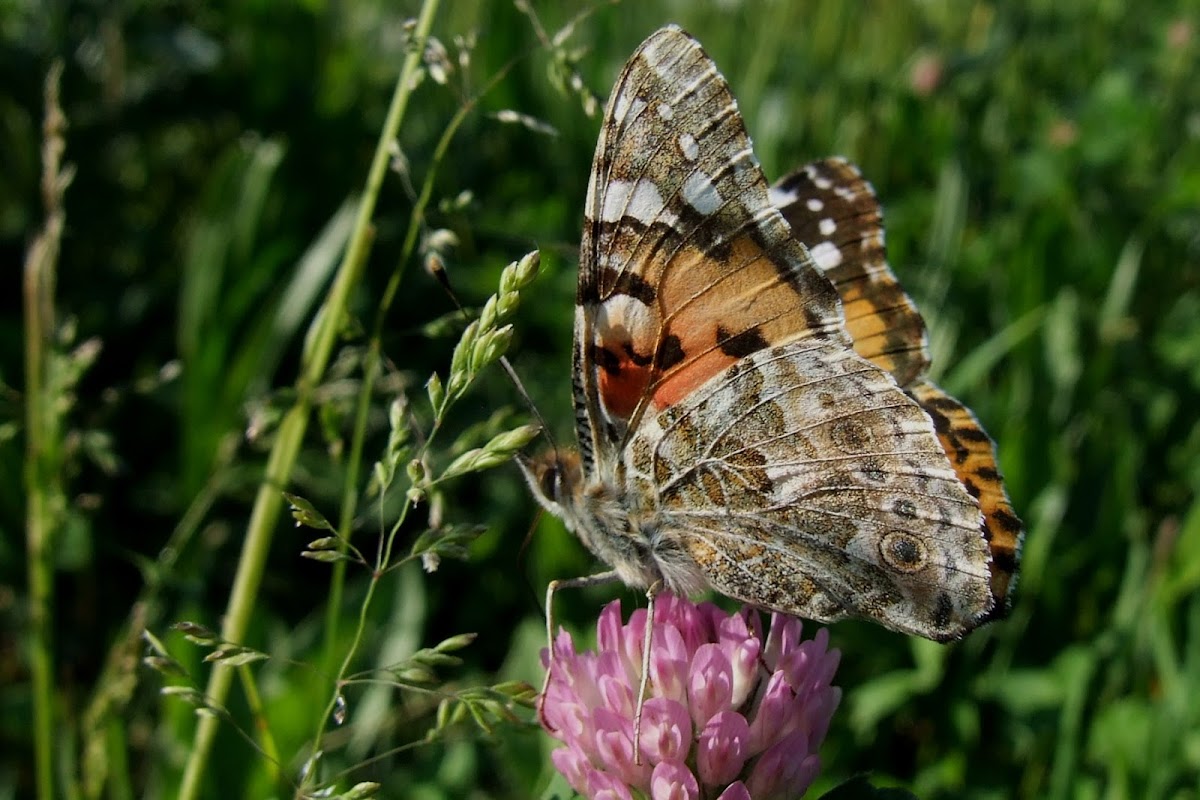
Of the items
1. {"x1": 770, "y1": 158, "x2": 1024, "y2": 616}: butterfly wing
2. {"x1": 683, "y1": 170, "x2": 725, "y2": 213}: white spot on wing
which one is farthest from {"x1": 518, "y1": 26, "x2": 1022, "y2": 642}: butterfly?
{"x1": 770, "y1": 158, "x2": 1024, "y2": 616}: butterfly wing

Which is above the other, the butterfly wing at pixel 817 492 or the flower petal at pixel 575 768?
the butterfly wing at pixel 817 492

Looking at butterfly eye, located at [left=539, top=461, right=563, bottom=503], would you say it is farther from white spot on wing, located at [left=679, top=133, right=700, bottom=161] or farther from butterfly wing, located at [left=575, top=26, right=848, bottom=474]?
white spot on wing, located at [left=679, top=133, right=700, bottom=161]

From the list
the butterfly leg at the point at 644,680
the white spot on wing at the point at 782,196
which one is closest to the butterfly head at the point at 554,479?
the butterfly leg at the point at 644,680

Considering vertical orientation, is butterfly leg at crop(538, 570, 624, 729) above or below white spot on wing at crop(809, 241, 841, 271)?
below

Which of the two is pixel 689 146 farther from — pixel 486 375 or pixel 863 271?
pixel 486 375

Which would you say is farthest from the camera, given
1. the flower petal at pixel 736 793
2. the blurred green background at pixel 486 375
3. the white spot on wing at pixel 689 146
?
the blurred green background at pixel 486 375

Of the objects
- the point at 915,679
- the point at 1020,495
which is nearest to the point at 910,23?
the point at 1020,495

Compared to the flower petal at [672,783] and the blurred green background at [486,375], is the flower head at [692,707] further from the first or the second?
the blurred green background at [486,375]
